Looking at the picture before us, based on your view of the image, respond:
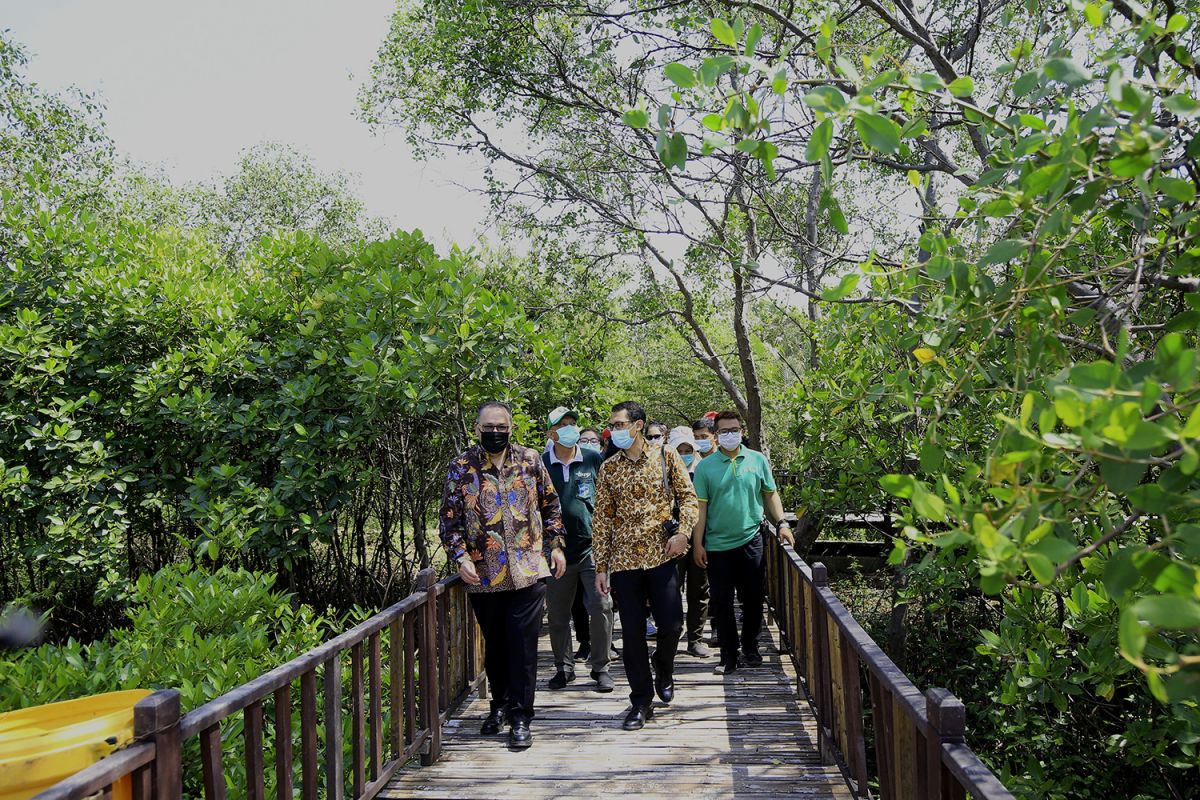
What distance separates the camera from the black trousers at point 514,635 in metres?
4.87

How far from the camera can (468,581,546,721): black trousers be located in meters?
4.87

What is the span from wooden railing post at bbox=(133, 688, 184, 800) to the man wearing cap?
356 centimetres

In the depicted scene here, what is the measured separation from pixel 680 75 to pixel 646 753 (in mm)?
4064

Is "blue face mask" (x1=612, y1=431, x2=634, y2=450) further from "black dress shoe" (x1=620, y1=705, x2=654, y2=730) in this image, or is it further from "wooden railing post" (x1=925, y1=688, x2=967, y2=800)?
"wooden railing post" (x1=925, y1=688, x2=967, y2=800)

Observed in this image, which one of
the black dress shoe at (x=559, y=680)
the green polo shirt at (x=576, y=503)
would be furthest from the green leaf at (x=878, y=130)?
the black dress shoe at (x=559, y=680)

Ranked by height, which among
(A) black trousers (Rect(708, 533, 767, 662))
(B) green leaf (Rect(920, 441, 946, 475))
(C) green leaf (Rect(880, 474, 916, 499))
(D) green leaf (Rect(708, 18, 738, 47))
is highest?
(D) green leaf (Rect(708, 18, 738, 47))

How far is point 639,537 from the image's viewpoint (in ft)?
16.7

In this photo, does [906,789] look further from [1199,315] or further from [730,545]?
[730,545]

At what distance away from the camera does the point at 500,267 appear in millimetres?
14500

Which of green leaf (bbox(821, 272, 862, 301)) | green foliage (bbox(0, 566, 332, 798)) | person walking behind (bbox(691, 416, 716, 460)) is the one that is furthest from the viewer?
person walking behind (bbox(691, 416, 716, 460))

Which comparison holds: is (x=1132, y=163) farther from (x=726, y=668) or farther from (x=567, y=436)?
(x=726, y=668)

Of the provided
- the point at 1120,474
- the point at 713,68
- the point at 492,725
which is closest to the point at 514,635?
the point at 492,725

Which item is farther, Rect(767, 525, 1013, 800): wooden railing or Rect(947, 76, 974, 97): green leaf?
Rect(767, 525, 1013, 800): wooden railing

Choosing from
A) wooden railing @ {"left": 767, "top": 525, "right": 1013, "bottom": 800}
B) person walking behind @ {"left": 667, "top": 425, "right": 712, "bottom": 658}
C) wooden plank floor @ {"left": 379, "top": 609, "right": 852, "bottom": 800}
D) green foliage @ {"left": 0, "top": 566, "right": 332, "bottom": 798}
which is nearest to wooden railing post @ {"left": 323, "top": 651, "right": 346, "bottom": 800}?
green foliage @ {"left": 0, "top": 566, "right": 332, "bottom": 798}
